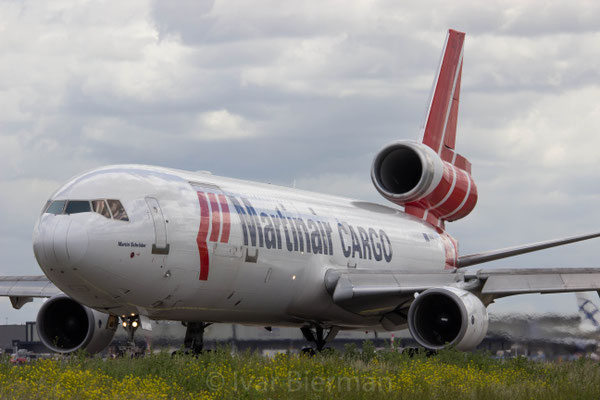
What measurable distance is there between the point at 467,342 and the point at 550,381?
2.18 meters

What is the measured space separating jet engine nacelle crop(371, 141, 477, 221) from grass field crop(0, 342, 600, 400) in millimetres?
8176

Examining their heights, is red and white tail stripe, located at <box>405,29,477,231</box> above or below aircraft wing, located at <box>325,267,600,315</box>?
above

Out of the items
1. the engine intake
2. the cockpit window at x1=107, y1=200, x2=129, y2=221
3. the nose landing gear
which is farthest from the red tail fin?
the cockpit window at x1=107, y1=200, x2=129, y2=221

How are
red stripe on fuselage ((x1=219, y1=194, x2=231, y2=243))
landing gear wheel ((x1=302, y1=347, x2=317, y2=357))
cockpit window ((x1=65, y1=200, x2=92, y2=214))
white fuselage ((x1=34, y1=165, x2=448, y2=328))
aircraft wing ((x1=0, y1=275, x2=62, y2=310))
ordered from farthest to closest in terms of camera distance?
landing gear wheel ((x1=302, y1=347, x2=317, y2=357)) → aircraft wing ((x1=0, y1=275, x2=62, y2=310)) → red stripe on fuselage ((x1=219, y1=194, x2=231, y2=243)) → cockpit window ((x1=65, y1=200, x2=92, y2=214)) → white fuselage ((x1=34, y1=165, x2=448, y2=328))

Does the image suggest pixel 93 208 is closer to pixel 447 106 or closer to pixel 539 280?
pixel 539 280

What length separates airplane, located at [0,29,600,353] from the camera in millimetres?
16781

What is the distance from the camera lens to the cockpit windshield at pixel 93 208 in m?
16.8

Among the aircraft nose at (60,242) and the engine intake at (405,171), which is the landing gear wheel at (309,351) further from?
the aircraft nose at (60,242)

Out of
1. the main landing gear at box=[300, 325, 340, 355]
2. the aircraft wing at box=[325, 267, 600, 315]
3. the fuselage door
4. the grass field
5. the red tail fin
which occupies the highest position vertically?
the red tail fin

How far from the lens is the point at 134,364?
54.6ft

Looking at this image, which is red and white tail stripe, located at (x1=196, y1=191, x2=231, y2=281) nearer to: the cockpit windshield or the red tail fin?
the cockpit windshield

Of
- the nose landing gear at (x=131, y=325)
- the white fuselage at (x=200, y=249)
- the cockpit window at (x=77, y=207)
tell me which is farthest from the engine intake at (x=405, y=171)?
the cockpit window at (x=77, y=207)

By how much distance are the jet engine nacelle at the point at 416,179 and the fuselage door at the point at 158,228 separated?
11.3m

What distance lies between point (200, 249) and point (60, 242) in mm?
2747
